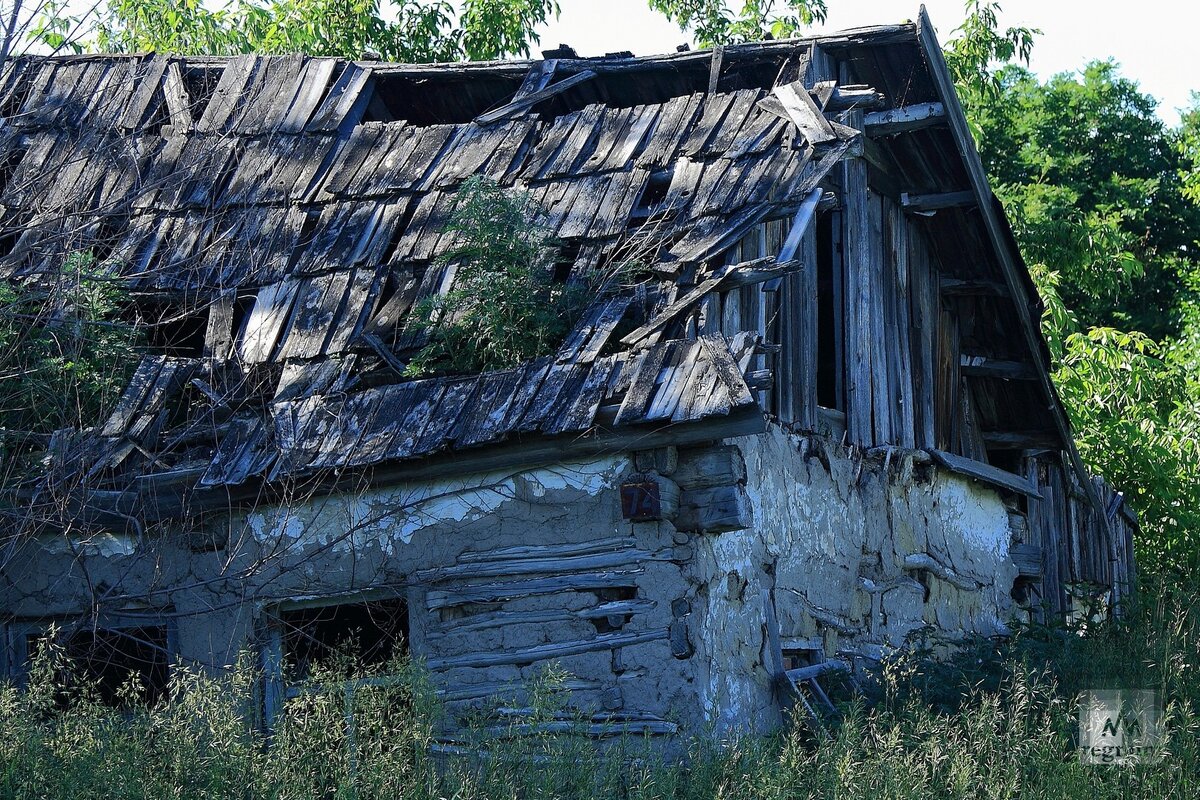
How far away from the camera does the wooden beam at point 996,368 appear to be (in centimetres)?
1200

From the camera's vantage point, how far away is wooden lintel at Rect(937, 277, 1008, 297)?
11.6 m

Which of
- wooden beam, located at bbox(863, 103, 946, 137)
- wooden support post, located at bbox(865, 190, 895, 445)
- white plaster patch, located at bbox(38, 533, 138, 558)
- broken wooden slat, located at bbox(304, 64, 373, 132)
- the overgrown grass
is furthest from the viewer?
broken wooden slat, located at bbox(304, 64, 373, 132)

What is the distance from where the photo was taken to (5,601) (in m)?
8.92

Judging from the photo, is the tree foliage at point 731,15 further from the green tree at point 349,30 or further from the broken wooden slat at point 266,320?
the broken wooden slat at point 266,320

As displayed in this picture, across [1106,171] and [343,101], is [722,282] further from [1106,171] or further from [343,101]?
[1106,171]

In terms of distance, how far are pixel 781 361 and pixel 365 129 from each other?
3.58 metres

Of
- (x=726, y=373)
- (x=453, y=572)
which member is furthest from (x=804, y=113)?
(x=453, y=572)

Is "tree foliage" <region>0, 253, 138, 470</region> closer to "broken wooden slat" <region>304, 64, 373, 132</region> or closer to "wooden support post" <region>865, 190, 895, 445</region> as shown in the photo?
"broken wooden slat" <region>304, 64, 373, 132</region>

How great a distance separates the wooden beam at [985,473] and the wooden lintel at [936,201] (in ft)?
6.02

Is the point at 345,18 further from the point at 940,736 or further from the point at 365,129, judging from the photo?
the point at 940,736

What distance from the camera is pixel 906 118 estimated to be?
10258 millimetres

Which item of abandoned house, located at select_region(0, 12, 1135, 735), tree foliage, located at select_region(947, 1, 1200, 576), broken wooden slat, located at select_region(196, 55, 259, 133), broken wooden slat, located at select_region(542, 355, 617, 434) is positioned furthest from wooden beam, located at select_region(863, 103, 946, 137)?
tree foliage, located at select_region(947, 1, 1200, 576)

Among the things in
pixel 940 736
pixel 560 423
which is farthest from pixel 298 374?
pixel 940 736

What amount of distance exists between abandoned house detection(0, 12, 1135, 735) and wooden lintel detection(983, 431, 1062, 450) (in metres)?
0.04
